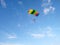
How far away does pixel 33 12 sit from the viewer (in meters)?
79.1

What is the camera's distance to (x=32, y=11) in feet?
261

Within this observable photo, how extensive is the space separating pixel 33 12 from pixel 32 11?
0.78 metres

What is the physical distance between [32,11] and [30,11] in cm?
98

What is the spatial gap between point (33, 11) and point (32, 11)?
0.45 metres

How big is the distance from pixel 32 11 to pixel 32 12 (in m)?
0.53

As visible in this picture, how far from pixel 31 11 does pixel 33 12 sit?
1040 millimetres

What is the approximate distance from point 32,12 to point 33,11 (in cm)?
67

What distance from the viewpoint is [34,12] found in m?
79.0

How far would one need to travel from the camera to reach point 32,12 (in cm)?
7931

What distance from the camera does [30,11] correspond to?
7919cm

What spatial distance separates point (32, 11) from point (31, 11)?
491 mm

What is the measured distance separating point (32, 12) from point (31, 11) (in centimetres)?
64

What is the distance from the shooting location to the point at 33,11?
79.5m

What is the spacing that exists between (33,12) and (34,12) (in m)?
0.46
